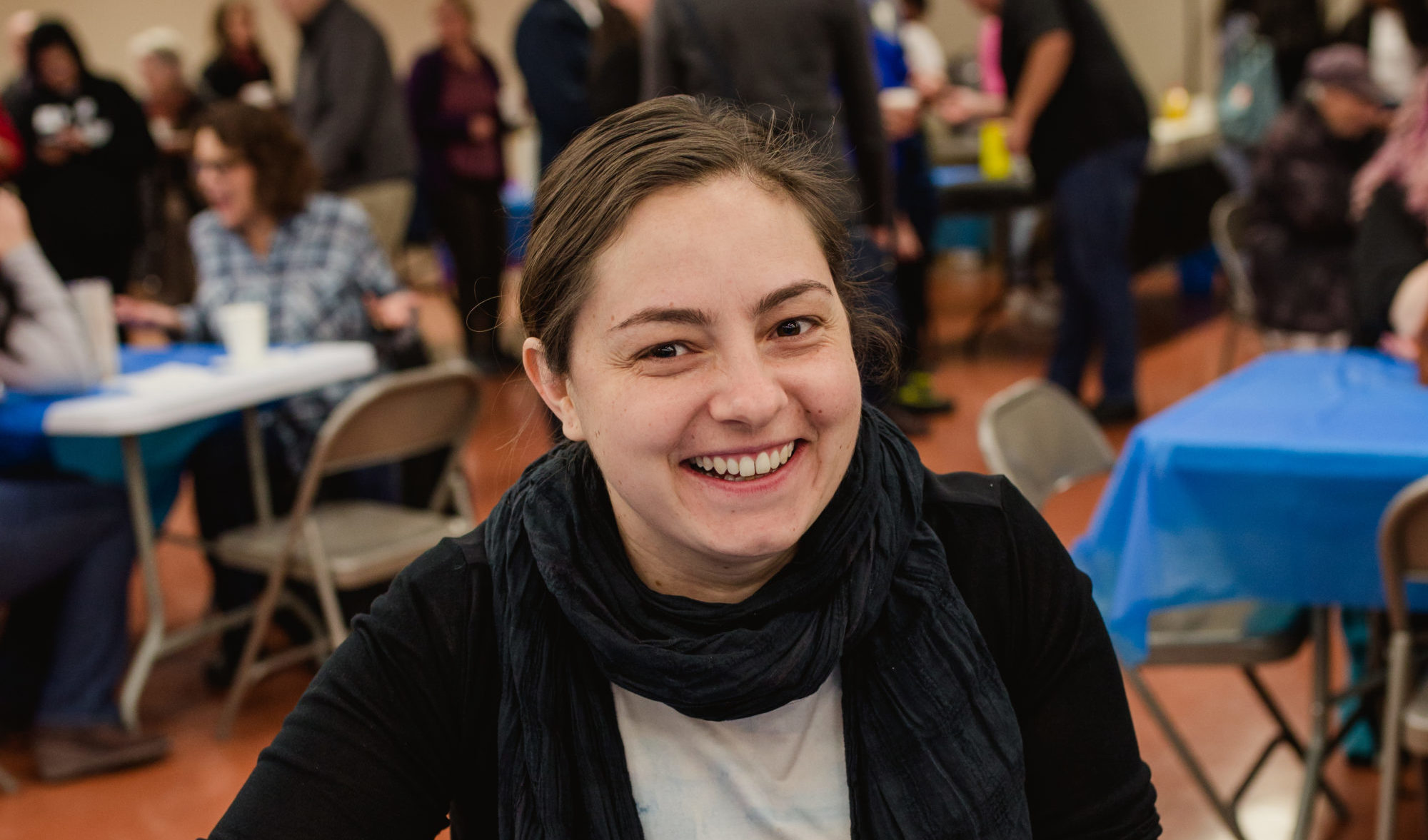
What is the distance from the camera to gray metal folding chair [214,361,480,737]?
109 inches

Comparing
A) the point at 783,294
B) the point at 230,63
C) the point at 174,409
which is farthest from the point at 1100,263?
the point at 230,63

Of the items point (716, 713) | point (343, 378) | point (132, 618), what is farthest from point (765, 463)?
point (132, 618)

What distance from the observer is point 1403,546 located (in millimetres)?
1836

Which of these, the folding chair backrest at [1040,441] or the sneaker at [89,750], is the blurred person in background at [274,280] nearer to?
the sneaker at [89,750]

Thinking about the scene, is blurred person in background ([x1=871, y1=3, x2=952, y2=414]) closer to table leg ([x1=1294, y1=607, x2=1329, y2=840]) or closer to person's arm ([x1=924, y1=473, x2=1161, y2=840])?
A: table leg ([x1=1294, y1=607, x2=1329, y2=840])

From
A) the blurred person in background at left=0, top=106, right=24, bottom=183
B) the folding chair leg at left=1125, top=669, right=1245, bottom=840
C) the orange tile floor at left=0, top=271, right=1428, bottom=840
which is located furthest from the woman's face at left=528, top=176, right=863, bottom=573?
the blurred person in background at left=0, top=106, right=24, bottom=183

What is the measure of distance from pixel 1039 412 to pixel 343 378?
1.67m

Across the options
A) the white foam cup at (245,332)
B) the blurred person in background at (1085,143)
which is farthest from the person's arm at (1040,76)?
the white foam cup at (245,332)

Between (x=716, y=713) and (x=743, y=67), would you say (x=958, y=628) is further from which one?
(x=743, y=67)

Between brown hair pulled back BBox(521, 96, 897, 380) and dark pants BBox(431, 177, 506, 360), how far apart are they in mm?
5086

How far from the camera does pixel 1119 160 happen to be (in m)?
4.77

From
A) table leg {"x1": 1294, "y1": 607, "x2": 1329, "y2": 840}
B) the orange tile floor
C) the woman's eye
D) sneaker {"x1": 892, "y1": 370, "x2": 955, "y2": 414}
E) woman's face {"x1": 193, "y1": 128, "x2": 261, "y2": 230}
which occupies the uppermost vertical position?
the woman's eye

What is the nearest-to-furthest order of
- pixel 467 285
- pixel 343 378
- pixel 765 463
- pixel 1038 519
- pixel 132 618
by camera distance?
pixel 765 463, pixel 1038 519, pixel 343 378, pixel 132 618, pixel 467 285

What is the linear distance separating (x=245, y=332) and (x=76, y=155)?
3.26 meters
